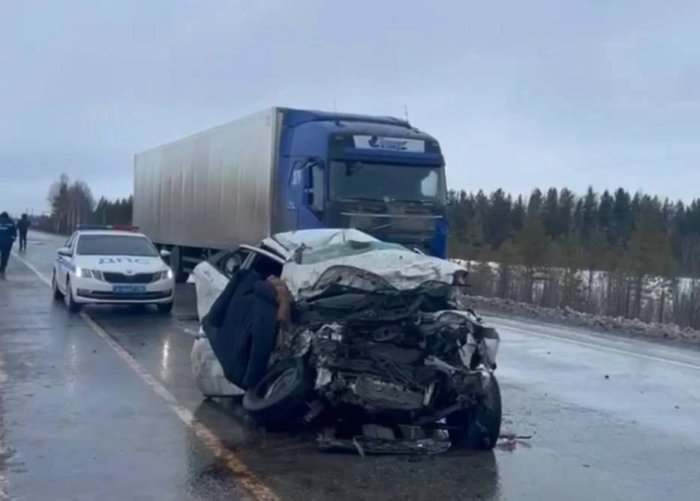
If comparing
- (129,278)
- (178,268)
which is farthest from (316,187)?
(178,268)

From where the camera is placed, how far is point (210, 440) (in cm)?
790

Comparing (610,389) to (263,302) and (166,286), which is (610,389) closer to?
(263,302)

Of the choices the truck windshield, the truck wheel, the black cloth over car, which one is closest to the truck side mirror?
the truck windshield

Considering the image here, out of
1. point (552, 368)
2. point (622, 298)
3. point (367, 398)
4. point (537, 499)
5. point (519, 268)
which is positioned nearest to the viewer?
point (537, 499)

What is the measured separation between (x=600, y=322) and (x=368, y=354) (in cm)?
1448

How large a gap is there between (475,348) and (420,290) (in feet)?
2.16

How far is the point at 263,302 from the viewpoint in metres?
8.38

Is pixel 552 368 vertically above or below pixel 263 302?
below

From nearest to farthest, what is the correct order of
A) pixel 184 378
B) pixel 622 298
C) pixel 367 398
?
1. pixel 367 398
2. pixel 184 378
3. pixel 622 298

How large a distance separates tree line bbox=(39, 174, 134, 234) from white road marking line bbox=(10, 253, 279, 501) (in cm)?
6614

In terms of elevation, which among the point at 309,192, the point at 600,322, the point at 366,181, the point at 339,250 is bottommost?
the point at 600,322

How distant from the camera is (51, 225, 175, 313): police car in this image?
1806 cm

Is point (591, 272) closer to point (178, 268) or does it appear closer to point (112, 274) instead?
point (178, 268)

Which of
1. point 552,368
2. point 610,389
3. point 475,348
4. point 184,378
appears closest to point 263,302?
point 475,348
